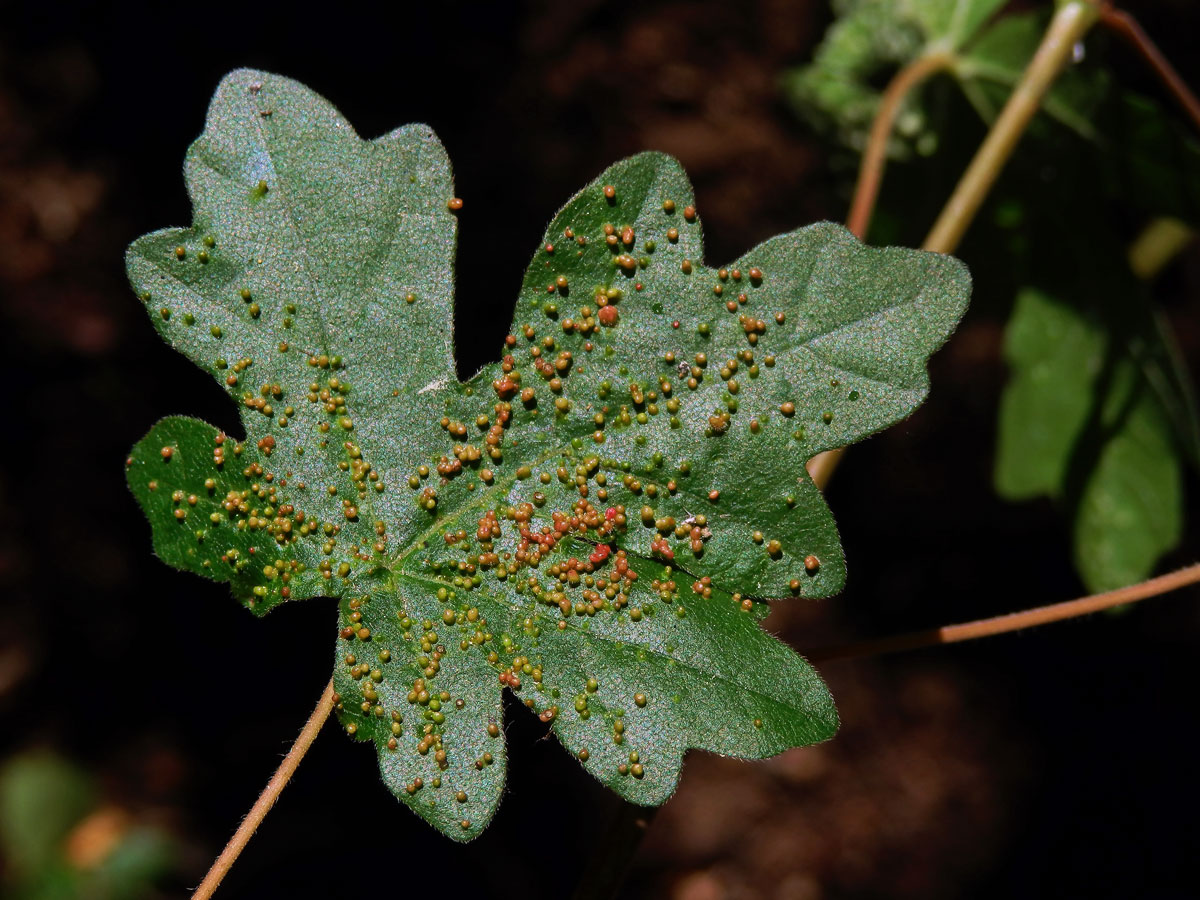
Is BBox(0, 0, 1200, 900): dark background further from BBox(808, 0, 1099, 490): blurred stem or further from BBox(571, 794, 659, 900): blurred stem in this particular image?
BBox(571, 794, 659, 900): blurred stem

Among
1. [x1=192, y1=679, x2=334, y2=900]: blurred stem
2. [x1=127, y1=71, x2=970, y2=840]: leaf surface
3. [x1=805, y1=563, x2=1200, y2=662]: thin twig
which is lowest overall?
[x1=805, y1=563, x2=1200, y2=662]: thin twig

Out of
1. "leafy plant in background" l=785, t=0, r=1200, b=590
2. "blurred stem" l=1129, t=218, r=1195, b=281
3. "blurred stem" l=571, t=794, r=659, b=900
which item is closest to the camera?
"blurred stem" l=571, t=794, r=659, b=900

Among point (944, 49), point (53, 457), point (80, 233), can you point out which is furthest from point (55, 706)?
point (944, 49)

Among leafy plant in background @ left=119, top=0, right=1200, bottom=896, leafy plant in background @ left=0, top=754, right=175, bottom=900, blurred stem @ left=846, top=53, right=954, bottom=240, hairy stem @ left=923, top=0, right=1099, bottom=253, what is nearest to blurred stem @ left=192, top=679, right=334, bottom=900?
leafy plant in background @ left=119, top=0, right=1200, bottom=896

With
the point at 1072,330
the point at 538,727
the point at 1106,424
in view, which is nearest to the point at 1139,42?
the point at 1072,330

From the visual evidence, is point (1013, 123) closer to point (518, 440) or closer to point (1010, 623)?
point (1010, 623)

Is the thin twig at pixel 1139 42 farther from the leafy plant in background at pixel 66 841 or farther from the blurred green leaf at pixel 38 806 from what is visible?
the blurred green leaf at pixel 38 806
